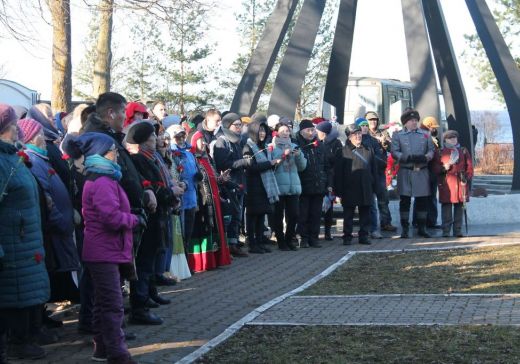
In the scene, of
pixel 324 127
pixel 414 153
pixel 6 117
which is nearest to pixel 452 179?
pixel 414 153

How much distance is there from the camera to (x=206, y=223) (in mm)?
11469

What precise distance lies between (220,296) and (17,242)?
12.0 ft

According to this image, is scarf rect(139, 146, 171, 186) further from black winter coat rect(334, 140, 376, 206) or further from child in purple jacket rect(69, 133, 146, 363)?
black winter coat rect(334, 140, 376, 206)

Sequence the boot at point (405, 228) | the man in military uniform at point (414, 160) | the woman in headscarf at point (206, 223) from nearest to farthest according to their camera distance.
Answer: the woman in headscarf at point (206, 223), the man in military uniform at point (414, 160), the boot at point (405, 228)

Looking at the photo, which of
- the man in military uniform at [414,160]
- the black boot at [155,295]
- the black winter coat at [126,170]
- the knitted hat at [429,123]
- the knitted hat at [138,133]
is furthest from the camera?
the knitted hat at [429,123]

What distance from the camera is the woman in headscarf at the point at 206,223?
1143cm

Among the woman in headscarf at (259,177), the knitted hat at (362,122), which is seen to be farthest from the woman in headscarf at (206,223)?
the knitted hat at (362,122)

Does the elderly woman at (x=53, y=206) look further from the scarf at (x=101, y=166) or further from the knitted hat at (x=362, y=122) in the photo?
the knitted hat at (x=362, y=122)

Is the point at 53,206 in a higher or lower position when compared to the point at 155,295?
higher

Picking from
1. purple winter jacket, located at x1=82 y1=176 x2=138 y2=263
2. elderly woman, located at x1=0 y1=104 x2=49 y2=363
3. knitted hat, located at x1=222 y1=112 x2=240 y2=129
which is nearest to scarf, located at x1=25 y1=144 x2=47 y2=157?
elderly woman, located at x1=0 y1=104 x2=49 y2=363

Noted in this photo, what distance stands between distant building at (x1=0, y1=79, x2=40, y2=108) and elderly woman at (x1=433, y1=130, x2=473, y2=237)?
8528 mm

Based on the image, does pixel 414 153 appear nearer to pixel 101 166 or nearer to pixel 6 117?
pixel 101 166

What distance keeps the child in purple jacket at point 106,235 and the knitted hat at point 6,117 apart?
0.52 m

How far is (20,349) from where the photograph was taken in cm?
671
